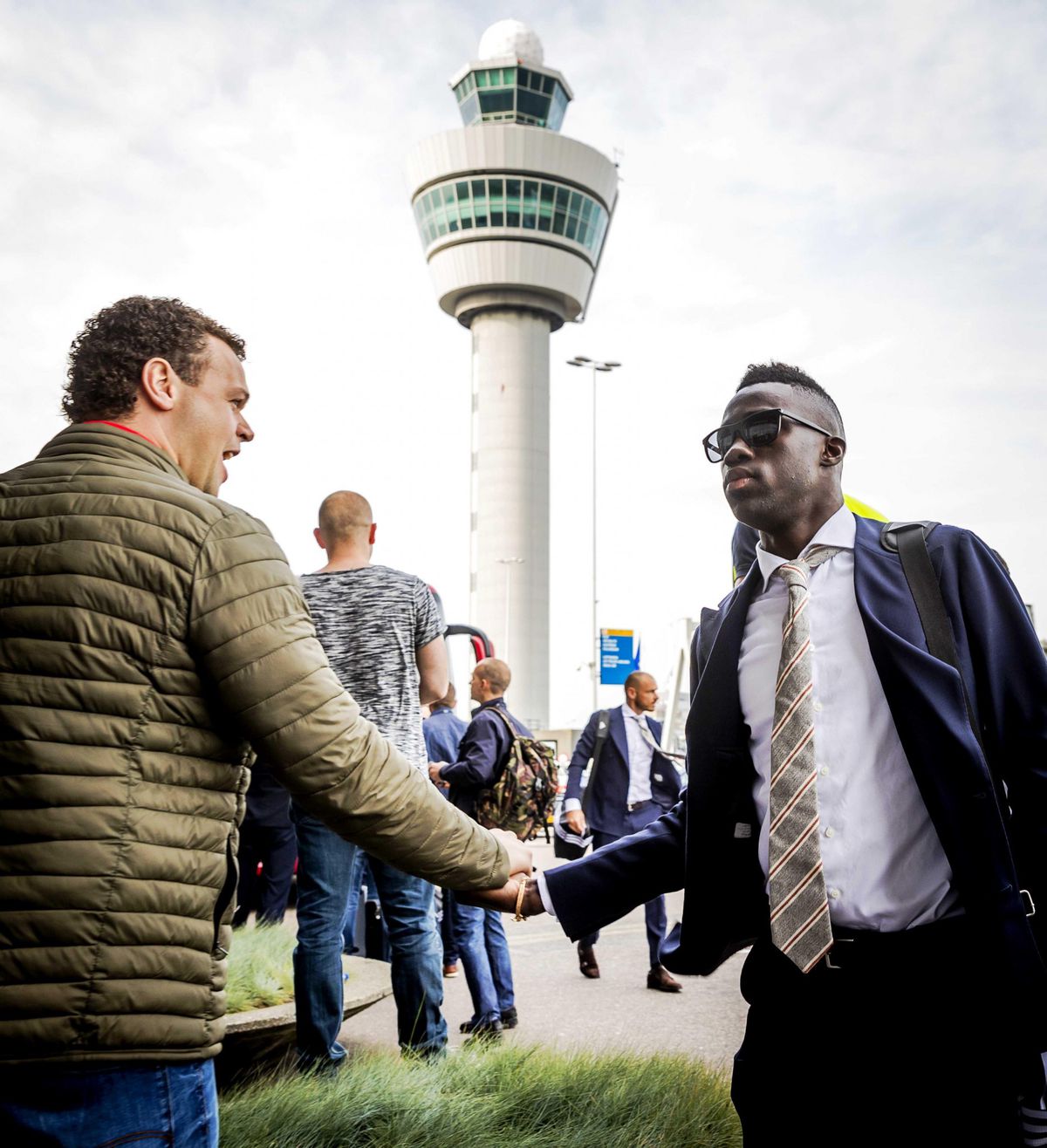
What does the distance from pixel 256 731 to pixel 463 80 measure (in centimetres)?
7222

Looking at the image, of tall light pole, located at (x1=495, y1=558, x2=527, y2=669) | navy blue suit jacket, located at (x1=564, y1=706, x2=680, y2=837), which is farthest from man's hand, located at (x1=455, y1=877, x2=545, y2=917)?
tall light pole, located at (x1=495, y1=558, x2=527, y2=669)

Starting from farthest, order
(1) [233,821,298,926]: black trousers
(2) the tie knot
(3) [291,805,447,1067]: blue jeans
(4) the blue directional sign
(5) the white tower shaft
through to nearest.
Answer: (5) the white tower shaft, (4) the blue directional sign, (1) [233,821,298,926]: black trousers, (3) [291,805,447,1067]: blue jeans, (2) the tie knot

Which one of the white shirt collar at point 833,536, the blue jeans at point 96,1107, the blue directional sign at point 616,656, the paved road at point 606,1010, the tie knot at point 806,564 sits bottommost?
the paved road at point 606,1010

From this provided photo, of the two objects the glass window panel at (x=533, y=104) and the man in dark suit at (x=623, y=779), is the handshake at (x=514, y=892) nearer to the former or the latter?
the man in dark suit at (x=623, y=779)

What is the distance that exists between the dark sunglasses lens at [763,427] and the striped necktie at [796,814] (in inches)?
16.5

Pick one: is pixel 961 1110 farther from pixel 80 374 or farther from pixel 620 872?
pixel 80 374

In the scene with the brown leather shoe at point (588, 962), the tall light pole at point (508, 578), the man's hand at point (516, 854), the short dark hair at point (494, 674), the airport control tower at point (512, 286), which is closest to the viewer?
the man's hand at point (516, 854)

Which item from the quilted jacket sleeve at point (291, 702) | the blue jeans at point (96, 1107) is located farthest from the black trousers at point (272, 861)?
the blue jeans at point (96, 1107)

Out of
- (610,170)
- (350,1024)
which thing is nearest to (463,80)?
(610,170)

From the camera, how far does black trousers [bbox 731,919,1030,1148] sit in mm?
2135

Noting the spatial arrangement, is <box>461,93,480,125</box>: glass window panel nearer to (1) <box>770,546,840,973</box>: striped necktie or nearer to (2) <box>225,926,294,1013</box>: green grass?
(2) <box>225,926,294,1013</box>: green grass

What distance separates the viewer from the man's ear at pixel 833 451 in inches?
111

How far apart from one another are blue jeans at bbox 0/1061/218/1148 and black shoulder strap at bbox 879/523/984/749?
62.7 inches

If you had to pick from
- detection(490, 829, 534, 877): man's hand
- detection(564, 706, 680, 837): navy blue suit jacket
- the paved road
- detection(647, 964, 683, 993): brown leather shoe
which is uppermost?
detection(564, 706, 680, 837): navy blue suit jacket
